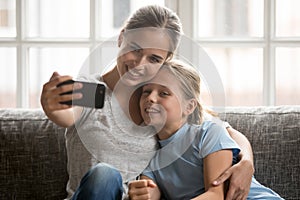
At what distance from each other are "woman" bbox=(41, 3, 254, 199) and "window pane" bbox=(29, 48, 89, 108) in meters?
0.82

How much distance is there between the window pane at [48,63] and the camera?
2.86 meters

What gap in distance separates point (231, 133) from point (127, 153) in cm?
37

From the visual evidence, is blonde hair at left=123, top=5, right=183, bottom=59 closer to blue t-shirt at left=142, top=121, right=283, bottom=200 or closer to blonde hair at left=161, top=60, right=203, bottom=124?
blonde hair at left=161, top=60, right=203, bottom=124

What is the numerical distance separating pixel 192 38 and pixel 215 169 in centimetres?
97

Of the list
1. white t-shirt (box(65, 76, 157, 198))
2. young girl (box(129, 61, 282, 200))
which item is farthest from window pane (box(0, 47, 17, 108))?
young girl (box(129, 61, 282, 200))

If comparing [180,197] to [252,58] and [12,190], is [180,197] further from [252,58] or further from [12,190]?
[252,58]

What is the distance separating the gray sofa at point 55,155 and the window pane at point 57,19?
1.96 feet

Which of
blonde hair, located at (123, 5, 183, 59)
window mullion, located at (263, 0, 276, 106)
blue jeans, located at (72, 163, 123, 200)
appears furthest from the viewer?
window mullion, located at (263, 0, 276, 106)

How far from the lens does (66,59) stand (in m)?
2.87

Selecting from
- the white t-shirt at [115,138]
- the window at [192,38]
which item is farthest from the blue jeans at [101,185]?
the window at [192,38]

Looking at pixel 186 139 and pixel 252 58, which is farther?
pixel 252 58

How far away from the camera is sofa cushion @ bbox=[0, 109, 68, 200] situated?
7.55 feet

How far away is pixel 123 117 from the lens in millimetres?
1969

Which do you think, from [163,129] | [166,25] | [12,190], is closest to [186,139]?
[163,129]
